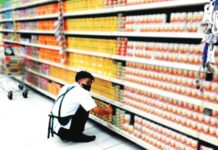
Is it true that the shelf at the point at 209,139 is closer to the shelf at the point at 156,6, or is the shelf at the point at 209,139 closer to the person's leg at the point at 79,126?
the shelf at the point at 156,6

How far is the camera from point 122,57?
3127mm

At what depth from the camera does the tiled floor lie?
3.21 metres

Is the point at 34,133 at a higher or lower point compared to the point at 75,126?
lower

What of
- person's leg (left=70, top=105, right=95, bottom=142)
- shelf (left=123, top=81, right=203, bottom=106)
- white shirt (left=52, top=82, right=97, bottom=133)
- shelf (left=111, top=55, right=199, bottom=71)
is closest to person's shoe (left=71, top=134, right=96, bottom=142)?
person's leg (left=70, top=105, right=95, bottom=142)

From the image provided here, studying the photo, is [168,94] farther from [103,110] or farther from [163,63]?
[103,110]

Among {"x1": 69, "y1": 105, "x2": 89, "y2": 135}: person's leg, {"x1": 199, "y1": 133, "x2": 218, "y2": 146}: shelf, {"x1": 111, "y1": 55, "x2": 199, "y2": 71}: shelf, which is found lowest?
{"x1": 69, "y1": 105, "x2": 89, "y2": 135}: person's leg

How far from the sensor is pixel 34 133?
3596 millimetres

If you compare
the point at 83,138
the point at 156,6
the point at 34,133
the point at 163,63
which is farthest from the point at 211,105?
the point at 34,133

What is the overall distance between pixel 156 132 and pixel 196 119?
582 millimetres

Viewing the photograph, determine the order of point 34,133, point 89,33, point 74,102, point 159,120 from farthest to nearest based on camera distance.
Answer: point 89,33 → point 34,133 → point 74,102 → point 159,120

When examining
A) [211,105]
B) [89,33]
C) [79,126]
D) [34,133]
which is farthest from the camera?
[89,33]

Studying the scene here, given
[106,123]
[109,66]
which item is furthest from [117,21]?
[106,123]

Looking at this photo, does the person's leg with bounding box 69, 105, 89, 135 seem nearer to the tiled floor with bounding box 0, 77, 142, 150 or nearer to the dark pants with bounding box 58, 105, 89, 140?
the dark pants with bounding box 58, 105, 89, 140

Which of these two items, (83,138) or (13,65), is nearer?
(83,138)
